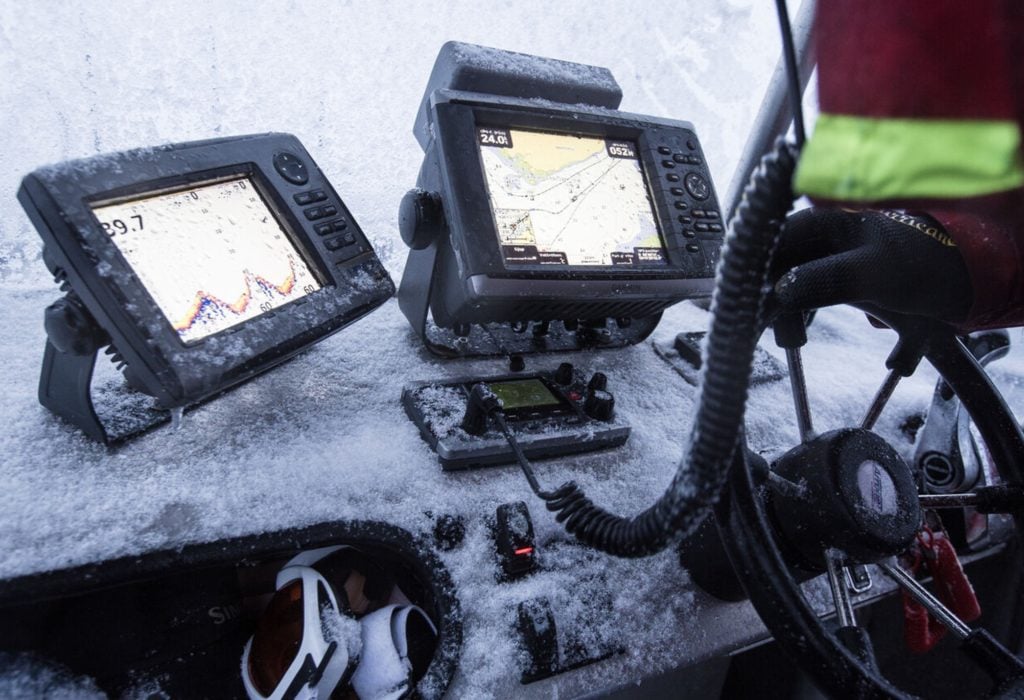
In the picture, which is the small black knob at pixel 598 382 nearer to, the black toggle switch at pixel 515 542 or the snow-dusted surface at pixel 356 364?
the snow-dusted surface at pixel 356 364

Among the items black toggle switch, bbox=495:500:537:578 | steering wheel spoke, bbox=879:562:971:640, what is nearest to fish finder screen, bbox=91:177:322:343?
black toggle switch, bbox=495:500:537:578

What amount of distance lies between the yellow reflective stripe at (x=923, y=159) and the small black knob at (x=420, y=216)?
590 mm

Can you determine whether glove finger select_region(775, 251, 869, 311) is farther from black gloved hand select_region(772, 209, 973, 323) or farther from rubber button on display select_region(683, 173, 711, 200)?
rubber button on display select_region(683, 173, 711, 200)

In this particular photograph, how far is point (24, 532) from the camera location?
A: 64cm

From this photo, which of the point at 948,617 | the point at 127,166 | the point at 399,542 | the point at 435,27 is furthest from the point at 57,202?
the point at 948,617

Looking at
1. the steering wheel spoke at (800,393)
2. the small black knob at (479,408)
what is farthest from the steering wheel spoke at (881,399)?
the small black knob at (479,408)

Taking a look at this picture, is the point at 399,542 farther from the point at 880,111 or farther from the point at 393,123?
the point at 393,123

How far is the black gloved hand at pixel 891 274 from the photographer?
75cm

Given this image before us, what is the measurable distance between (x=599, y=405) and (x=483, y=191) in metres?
0.34

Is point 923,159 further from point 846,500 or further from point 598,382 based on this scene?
point 598,382

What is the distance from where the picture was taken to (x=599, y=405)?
92 cm

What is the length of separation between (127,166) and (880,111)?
0.69 meters

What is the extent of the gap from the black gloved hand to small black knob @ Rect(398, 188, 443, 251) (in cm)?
43

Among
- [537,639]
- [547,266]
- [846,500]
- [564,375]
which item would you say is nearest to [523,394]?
[564,375]
